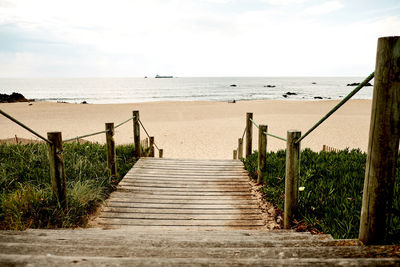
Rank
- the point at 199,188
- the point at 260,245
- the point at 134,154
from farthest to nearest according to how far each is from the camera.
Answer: the point at 134,154
the point at 199,188
the point at 260,245

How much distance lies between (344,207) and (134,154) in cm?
554

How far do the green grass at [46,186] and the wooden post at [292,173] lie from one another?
2.97 m

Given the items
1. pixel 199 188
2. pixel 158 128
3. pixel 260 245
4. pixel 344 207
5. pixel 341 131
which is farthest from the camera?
pixel 158 128

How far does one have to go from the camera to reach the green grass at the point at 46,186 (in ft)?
12.0

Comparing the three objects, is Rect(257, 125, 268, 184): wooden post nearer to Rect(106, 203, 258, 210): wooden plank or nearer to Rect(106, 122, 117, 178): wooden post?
Rect(106, 203, 258, 210): wooden plank

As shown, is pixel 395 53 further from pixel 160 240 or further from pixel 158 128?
pixel 158 128

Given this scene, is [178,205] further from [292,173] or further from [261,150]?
[292,173]

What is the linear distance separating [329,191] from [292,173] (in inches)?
51.8

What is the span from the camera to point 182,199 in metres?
4.95

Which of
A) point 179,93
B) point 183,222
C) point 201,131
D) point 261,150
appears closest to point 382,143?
point 183,222

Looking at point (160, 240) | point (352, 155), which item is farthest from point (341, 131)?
point (160, 240)

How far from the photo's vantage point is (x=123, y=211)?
4.44m

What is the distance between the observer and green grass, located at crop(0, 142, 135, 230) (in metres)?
3.66

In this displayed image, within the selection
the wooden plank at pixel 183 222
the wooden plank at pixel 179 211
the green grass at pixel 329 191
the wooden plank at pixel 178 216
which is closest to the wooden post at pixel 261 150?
the green grass at pixel 329 191
